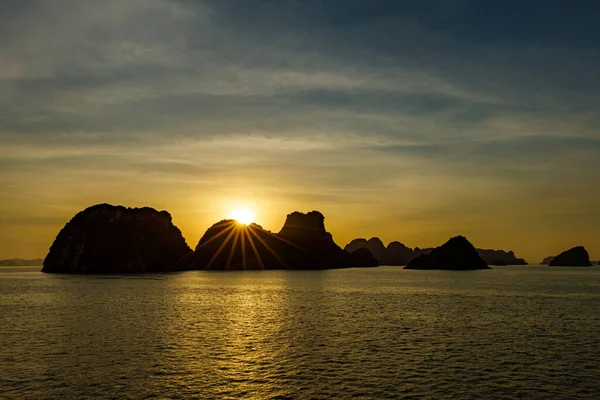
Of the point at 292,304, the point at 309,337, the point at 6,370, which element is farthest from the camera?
the point at 292,304

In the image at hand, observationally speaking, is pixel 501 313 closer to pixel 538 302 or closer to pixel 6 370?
pixel 538 302

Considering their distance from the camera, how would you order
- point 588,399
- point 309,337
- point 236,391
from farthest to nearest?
point 309,337, point 236,391, point 588,399

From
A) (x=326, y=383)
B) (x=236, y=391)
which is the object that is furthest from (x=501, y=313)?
(x=236, y=391)

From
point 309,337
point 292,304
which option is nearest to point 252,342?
point 309,337

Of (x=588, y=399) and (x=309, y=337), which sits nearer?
(x=588, y=399)

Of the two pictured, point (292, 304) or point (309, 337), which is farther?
point (292, 304)

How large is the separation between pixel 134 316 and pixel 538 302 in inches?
3271

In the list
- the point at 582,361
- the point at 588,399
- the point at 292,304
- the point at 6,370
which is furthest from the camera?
the point at 292,304

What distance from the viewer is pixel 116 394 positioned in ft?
109

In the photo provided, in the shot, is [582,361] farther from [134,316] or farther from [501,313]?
[134,316]

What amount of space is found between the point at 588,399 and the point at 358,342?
25025 mm

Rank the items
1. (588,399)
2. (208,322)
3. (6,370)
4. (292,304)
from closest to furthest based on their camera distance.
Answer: (588,399)
(6,370)
(208,322)
(292,304)

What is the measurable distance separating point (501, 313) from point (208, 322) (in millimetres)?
49415

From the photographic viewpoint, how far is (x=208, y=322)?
237 ft
